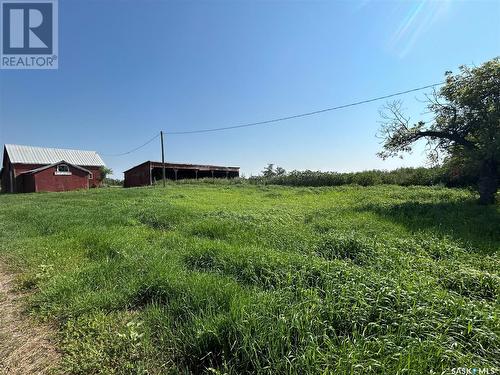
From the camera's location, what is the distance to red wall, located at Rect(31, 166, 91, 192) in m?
27.2

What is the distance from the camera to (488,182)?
938 cm

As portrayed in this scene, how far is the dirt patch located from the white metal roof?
36.5 metres

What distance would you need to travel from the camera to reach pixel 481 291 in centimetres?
293

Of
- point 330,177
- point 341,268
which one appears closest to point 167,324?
point 341,268

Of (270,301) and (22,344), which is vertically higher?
(270,301)

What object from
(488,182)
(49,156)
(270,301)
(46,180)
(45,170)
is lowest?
(270,301)

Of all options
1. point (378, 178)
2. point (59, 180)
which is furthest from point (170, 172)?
point (378, 178)

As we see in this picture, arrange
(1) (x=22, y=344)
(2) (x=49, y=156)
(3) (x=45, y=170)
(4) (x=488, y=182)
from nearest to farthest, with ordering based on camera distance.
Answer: (1) (x=22, y=344)
(4) (x=488, y=182)
(3) (x=45, y=170)
(2) (x=49, y=156)

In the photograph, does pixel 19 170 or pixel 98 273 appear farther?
pixel 19 170

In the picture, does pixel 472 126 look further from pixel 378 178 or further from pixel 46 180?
pixel 46 180

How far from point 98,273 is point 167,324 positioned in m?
1.82

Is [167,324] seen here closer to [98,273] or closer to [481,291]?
[98,273]

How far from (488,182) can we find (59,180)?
35.5 m

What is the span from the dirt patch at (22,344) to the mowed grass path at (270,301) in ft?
0.50
